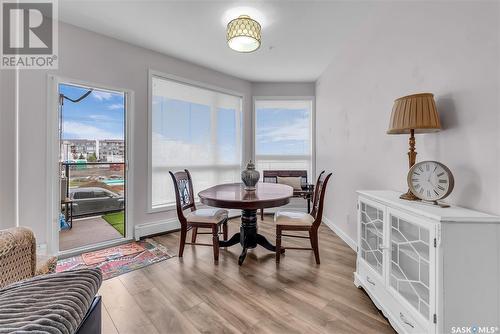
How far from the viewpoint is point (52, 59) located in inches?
98.1

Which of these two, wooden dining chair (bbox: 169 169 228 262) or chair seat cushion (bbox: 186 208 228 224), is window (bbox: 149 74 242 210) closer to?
wooden dining chair (bbox: 169 169 228 262)

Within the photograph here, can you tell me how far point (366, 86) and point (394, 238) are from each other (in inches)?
68.8

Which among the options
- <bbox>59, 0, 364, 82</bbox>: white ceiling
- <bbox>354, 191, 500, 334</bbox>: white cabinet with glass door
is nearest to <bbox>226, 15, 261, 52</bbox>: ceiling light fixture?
<bbox>59, 0, 364, 82</bbox>: white ceiling

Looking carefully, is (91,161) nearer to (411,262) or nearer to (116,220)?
(116,220)

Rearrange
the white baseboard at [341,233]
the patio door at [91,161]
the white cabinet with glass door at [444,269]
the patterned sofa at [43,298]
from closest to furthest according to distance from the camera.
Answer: the patterned sofa at [43,298]
the white cabinet with glass door at [444,269]
the white baseboard at [341,233]
the patio door at [91,161]

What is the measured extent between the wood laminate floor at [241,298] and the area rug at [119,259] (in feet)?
0.50

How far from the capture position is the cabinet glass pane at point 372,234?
5.40ft

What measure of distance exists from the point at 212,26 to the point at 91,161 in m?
3.56

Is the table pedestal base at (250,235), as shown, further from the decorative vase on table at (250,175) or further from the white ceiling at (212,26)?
the white ceiling at (212,26)

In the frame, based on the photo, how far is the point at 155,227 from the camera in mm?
3277

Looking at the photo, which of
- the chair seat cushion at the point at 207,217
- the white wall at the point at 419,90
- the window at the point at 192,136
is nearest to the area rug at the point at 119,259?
the chair seat cushion at the point at 207,217

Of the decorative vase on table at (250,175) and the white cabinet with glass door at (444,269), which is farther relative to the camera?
the decorative vase on table at (250,175)

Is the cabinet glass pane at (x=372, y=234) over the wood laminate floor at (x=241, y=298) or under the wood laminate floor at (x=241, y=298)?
over

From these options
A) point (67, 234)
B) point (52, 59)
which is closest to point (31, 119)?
point (52, 59)
